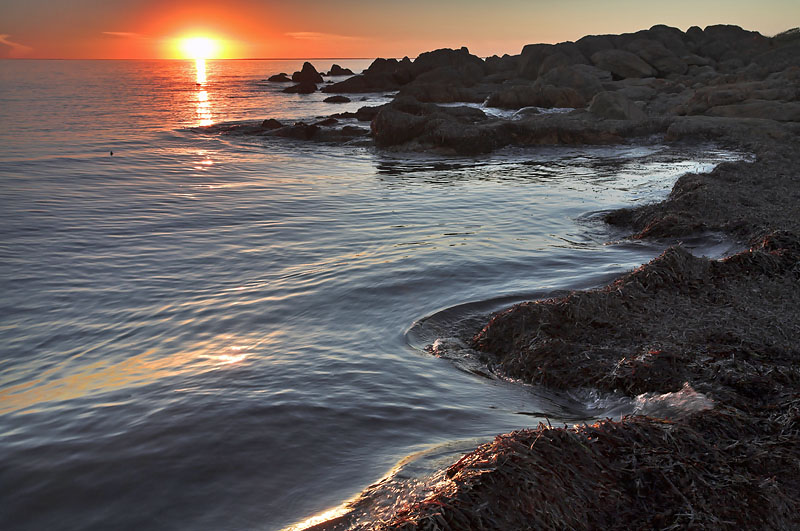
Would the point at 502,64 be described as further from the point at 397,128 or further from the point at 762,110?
the point at 397,128

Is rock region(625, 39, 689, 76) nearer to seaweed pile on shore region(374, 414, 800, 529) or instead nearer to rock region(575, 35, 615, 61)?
rock region(575, 35, 615, 61)

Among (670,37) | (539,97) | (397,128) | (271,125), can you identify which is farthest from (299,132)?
(670,37)

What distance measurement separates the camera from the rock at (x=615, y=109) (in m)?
27.7

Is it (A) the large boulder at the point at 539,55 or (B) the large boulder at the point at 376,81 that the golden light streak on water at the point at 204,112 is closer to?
(B) the large boulder at the point at 376,81

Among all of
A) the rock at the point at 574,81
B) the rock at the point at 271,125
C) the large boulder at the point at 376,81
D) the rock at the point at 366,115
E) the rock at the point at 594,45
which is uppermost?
the rock at the point at 594,45

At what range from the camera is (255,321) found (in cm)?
757

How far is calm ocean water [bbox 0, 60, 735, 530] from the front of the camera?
4.23 m

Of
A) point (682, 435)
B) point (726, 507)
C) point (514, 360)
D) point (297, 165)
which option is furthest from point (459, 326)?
point (297, 165)

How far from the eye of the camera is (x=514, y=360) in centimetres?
578

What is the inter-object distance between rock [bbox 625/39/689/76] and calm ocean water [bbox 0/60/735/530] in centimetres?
3919

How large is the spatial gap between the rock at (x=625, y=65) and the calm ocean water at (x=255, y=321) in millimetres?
37776

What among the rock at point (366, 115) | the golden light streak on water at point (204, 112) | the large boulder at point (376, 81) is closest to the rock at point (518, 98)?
the rock at point (366, 115)

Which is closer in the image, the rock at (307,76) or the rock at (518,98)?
the rock at (518,98)

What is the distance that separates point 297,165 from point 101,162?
23.6 feet
